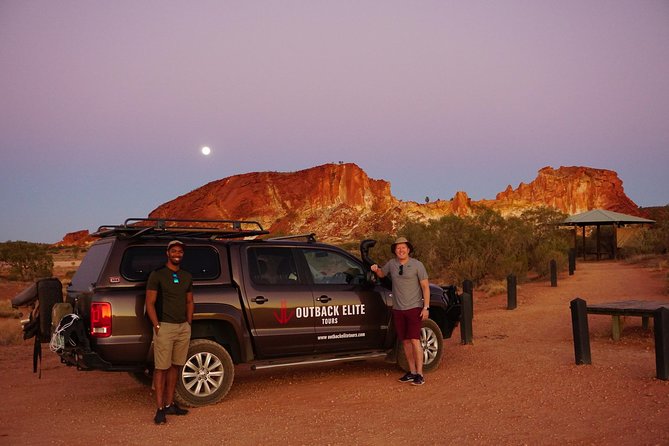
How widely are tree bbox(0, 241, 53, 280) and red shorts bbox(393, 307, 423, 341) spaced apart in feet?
101

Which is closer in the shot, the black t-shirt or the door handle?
the black t-shirt

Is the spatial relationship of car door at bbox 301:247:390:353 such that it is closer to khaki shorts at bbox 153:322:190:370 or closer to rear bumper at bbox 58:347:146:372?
khaki shorts at bbox 153:322:190:370

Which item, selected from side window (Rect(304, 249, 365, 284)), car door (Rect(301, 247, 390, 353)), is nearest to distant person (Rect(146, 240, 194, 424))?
car door (Rect(301, 247, 390, 353))

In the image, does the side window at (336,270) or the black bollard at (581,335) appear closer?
the side window at (336,270)

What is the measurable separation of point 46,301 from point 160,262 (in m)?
1.33

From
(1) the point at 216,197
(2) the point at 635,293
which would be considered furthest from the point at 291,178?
(2) the point at 635,293

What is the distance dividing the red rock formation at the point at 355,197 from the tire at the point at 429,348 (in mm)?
103441

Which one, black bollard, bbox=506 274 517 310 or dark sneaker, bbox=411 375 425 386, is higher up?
black bollard, bbox=506 274 517 310

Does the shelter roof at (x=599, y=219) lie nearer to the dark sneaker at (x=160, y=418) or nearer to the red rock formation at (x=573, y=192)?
the dark sneaker at (x=160, y=418)

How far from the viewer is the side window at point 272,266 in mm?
7625

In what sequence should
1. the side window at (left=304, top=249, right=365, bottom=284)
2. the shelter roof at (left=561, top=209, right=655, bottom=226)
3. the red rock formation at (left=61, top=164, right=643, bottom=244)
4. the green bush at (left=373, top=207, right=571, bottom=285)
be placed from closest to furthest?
1. the side window at (left=304, top=249, right=365, bottom=284)
2. the green bush at (left=373, top=207, right=571, bottom=285)
3. the shelter roof at (left=561, top=209, right=655, bottom=226)
4. the red rock formation at (left=61, top=164, right=643, bottom=244)

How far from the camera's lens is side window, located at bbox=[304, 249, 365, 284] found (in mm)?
8156

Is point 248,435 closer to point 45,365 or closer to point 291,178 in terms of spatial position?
point 45,365

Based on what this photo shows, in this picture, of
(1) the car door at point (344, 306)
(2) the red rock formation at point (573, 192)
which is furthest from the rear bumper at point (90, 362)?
(2) the red rock formation at point (573, 192)
